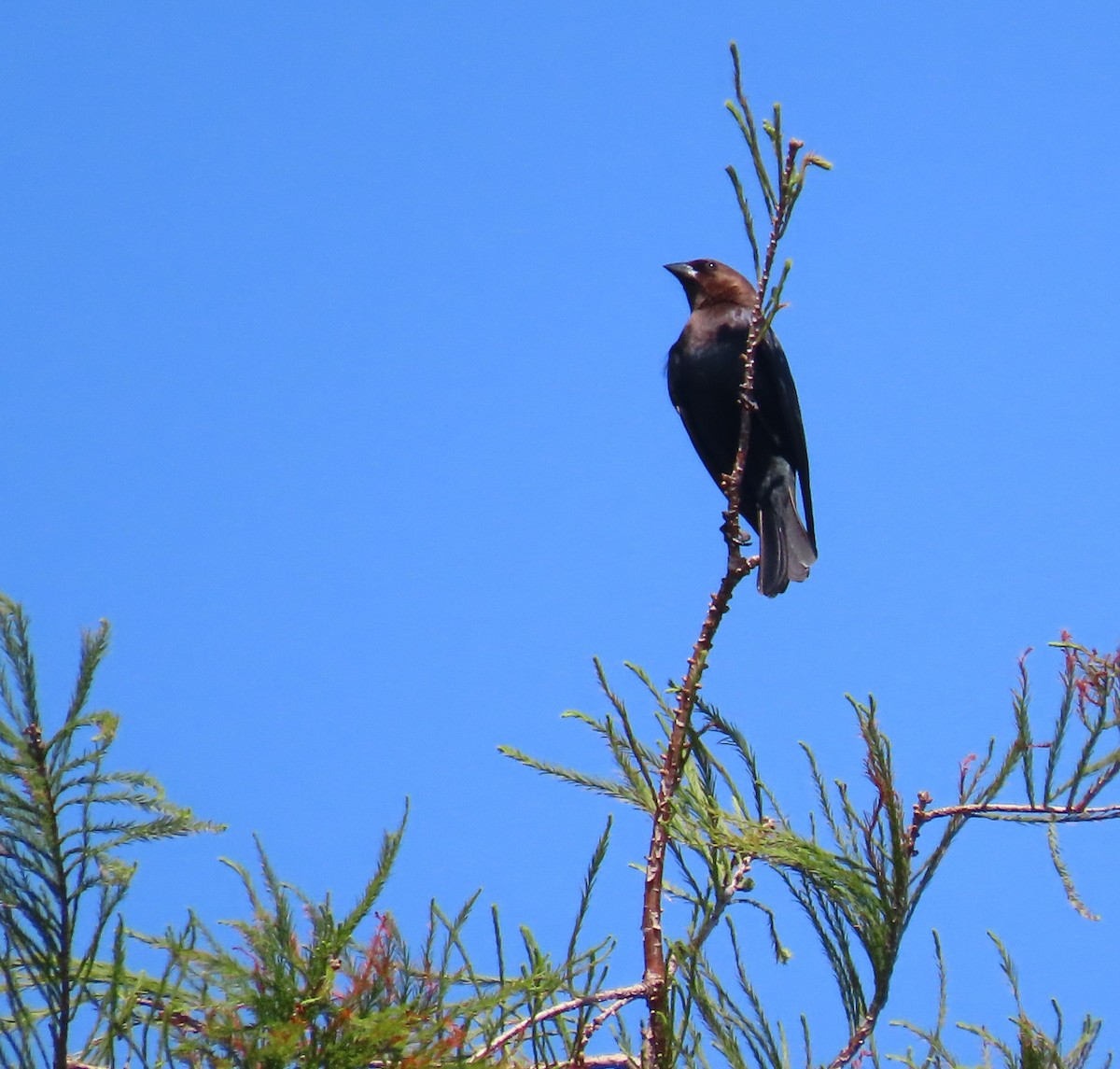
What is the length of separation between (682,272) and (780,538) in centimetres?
152

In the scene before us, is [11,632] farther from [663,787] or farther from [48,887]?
[663,787]

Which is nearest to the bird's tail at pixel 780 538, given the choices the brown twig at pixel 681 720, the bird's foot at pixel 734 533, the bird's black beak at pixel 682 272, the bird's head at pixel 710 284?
the bird's head at pixel 710 284

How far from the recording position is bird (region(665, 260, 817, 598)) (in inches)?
197

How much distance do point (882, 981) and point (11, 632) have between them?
5.09 feet

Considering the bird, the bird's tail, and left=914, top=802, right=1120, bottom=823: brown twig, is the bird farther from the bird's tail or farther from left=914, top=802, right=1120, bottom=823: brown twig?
left=914, top=802, right=1120, bottom=823: brown twig

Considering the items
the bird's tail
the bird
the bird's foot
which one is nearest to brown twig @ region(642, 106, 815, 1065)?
the bird's foot

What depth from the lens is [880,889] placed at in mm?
2361

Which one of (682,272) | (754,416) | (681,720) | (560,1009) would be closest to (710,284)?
(682,272)

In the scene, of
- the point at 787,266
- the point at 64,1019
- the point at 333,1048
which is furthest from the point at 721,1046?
the point at 787,266

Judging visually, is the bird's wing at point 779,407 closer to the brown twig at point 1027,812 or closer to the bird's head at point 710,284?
the bird's head at point 710,284

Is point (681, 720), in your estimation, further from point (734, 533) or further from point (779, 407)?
point (779, 407)

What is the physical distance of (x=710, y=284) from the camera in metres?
5.81

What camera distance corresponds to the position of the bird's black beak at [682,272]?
5.89 m

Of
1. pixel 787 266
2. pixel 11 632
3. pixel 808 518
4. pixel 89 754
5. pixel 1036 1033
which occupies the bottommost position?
pixel 1036 1033
